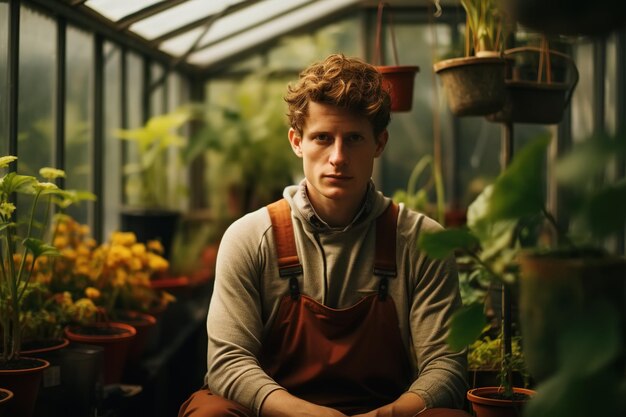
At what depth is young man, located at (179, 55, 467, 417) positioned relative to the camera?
7.07ft

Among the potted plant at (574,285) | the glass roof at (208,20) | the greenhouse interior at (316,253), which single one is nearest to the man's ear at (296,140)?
the greenhouse interior at (316,253)

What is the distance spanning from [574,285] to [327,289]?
1.16m

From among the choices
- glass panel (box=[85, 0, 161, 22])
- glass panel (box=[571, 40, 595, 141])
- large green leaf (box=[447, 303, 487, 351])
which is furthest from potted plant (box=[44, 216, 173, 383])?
glass panel (box=[571, 40, 595, 141])

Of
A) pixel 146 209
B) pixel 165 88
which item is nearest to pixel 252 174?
pixel 165 88

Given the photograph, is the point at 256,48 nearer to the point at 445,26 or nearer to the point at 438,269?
the point at 445,26

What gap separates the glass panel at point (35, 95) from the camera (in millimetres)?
3285

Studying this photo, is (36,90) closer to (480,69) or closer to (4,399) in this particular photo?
(4,399)

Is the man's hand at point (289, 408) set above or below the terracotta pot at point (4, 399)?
above

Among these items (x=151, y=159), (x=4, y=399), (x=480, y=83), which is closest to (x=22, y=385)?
(x=4, y=399)

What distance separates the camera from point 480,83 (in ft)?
7.98

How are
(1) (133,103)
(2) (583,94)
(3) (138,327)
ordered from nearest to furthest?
(3) (138,327)
(1) (133,103)
(2) (583,94)

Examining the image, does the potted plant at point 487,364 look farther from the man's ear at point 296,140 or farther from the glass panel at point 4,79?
the glass panel at point 4,79

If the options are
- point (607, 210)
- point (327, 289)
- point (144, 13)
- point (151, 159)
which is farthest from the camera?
point (151, 159)

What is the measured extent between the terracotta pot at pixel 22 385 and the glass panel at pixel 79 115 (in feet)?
5.54
